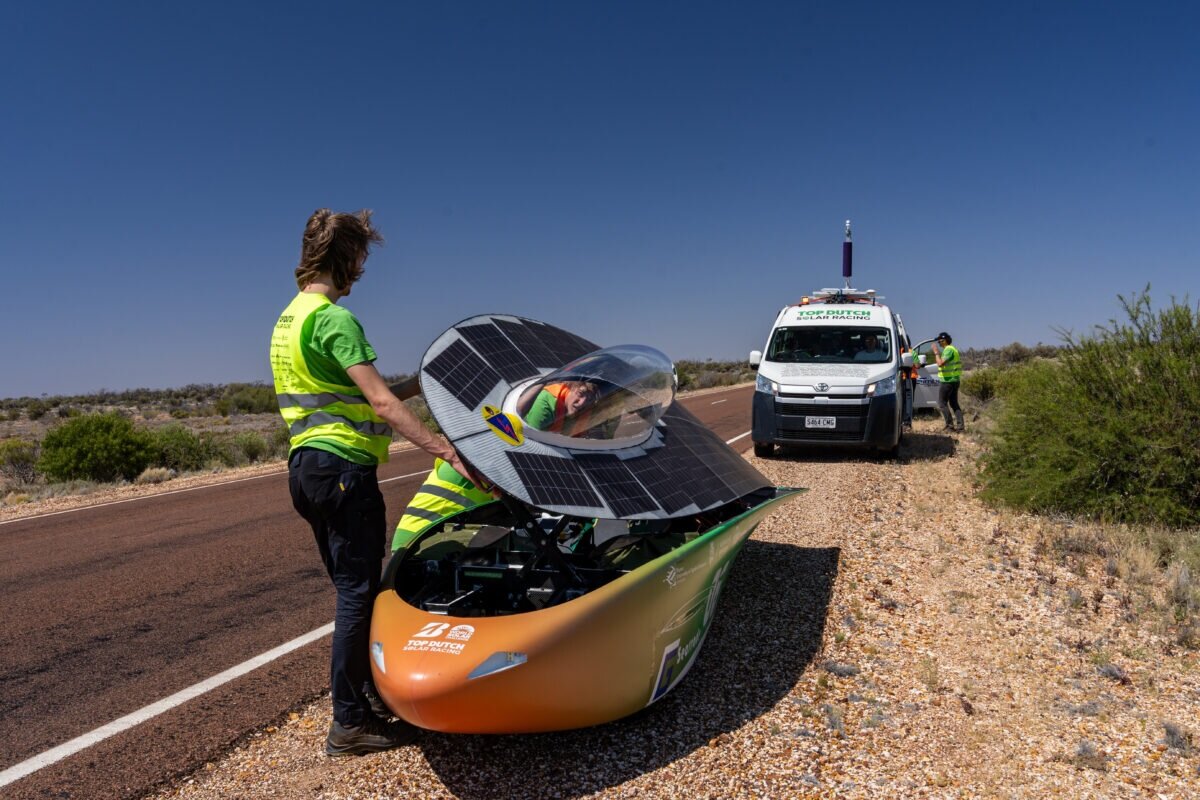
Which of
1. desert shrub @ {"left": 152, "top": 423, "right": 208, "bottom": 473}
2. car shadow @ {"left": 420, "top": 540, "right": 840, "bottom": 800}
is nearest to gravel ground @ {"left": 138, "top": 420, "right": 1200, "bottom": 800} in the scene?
car shadow @ {"left": 420, "top": 540, "right": 840, "bottom": 800}

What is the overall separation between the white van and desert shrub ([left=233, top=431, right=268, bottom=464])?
12085 mm

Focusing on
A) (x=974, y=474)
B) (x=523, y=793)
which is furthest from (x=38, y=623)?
(x=974, y=474)

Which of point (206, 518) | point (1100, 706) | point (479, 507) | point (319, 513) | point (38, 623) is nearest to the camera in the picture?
point (319, 513)

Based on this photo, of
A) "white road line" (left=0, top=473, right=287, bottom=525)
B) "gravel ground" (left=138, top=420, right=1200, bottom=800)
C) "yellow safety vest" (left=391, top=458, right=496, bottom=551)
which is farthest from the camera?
"white road line" (left=0, top=473, right=287, bottom=525)

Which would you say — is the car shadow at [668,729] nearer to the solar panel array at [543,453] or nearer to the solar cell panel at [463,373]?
the solar panel array at [543,453]

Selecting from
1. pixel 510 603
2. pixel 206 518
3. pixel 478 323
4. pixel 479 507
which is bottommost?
pixel 206 518

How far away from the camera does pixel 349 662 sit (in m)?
3.48

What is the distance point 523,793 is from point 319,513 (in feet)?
4.56

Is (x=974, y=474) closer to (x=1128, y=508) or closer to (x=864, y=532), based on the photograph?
(x=1128, y=508)

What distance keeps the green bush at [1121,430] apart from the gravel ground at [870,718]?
1.66m

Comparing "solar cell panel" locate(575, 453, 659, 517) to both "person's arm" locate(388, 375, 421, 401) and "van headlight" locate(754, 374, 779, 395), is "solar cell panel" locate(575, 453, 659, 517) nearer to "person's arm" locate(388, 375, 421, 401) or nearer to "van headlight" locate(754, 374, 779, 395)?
"person's arm" locate(388, 375, 421, 401)

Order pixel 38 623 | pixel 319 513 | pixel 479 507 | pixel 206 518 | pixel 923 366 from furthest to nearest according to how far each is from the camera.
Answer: pixel 923 366
pixel 206 518
pixel 38 623
pixel 479 507
pixel 319 513

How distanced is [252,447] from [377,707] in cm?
1661

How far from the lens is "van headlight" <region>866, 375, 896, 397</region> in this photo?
11164 mm
